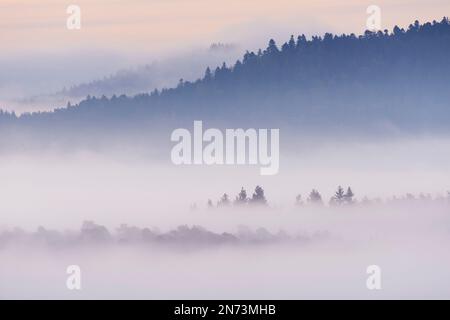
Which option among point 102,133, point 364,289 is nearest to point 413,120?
point 364,289

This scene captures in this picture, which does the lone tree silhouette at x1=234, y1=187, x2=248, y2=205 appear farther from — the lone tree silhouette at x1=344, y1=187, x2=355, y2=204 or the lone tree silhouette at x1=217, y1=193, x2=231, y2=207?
the lone tree silhouette at x1=344, y1=187, x2=355, y2=204

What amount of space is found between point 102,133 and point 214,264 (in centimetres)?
136

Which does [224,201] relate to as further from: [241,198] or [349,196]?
[349,196]

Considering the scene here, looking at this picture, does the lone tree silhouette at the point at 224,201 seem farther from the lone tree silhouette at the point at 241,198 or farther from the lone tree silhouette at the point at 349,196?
the lone tree silhouette at the point at 349,196

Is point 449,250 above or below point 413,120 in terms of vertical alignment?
below

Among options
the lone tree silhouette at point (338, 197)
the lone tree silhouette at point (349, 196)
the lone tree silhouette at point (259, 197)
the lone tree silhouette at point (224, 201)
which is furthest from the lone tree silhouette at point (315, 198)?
the lone tree silhouette at point (224, 201)

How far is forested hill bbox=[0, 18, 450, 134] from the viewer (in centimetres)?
1330

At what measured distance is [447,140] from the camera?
13.2 metres

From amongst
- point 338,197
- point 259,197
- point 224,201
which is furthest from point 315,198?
point 224,201

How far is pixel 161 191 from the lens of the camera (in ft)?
43.1

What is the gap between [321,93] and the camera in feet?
44.6

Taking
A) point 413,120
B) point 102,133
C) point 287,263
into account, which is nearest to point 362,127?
point 413,120
